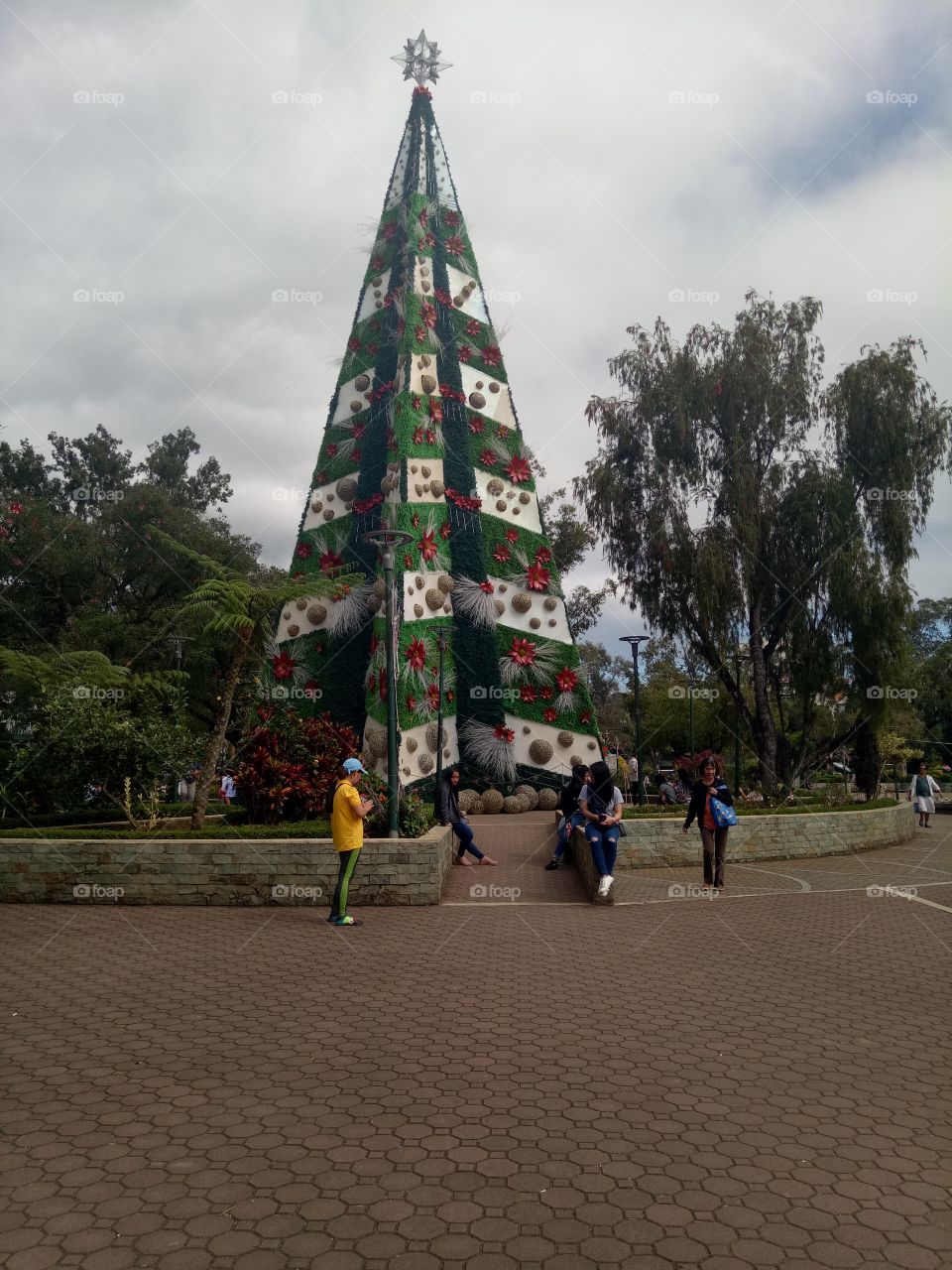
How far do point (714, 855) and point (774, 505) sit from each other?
41.5ft

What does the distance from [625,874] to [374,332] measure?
1694 cm

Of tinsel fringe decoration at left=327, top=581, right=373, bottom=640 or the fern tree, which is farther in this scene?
tinsel fringe decoration at left=327, top=581, right=373, bottom=640

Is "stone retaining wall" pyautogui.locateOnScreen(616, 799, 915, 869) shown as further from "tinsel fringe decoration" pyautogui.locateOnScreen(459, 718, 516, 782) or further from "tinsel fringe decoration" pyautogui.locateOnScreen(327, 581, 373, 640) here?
"tinsel fringe decoration" pyautogui.locateOnScreen(327, 581, 373, 640)

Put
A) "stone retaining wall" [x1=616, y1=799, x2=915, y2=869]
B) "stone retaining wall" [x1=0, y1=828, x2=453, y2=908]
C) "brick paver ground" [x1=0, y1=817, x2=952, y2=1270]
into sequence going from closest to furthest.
→ 1. "brick paver ground" [x1=0, y1=817, x2=952, y2=1270]
2. "stone retaining wall" [x1=0, y1=828, x2=453, y2=908]
3. "stone retaining wall" [x1=616, y1=799, x2=915, y2=869]

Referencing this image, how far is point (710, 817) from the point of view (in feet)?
37.9

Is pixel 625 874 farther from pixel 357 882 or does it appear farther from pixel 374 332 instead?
pixel 374 332

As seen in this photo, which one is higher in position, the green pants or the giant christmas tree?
the giant christmas tree

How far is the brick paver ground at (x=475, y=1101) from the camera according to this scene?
331 cm

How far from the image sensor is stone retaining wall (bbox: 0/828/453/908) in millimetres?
10703

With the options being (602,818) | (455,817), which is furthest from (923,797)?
(602,818)

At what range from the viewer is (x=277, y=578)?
3481 centimetres

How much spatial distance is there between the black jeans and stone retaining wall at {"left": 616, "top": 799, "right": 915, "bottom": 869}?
8.95ft

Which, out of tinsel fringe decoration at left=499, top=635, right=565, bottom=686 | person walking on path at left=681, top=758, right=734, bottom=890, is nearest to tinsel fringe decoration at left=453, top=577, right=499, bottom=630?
tinsel fringe decoration at left=499, top=635, right=565, bottom=686

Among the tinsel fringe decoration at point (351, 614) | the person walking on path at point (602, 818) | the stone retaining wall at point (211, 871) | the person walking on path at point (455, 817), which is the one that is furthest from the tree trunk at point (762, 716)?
the stone retaining wall at point (211, 871)
